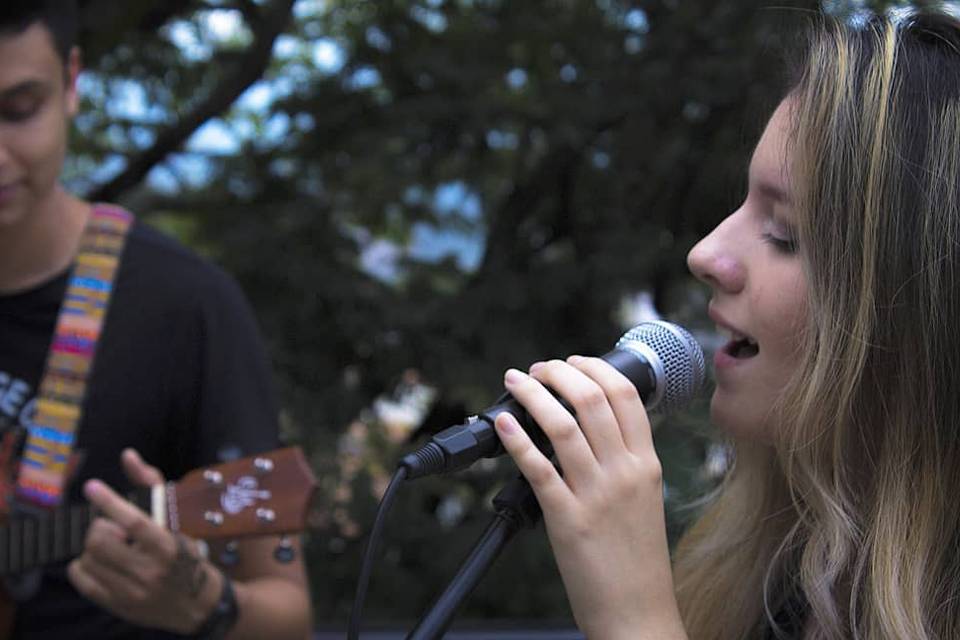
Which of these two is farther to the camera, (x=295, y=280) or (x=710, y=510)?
(x=295, y=280)

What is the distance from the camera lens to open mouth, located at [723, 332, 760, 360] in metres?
1.34

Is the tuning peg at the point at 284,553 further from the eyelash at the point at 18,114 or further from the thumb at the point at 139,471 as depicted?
the eyelash at the point at 18,114

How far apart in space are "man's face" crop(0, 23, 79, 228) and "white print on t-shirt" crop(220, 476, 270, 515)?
0.68 metres

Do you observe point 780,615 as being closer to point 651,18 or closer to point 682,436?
point 682,436

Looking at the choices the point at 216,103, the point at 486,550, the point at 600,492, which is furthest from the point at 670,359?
the point at 216,103

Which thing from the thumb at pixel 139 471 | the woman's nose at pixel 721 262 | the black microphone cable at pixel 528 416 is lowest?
the thumb at pixel 139 471

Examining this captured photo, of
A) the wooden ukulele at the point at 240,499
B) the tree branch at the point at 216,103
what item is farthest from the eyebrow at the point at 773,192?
the tree branch at the point at 216,103

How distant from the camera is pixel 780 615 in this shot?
4.79ft

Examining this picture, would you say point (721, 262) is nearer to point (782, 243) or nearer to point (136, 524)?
point (782, 243)

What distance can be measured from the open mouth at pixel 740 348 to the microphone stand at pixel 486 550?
320mm

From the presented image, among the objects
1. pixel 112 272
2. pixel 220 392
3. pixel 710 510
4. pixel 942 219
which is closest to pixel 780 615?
pixel 710 510

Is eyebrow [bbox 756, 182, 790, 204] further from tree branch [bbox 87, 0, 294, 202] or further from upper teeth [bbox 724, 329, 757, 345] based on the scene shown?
tree branch [bbox 87, 0, 294, 202]

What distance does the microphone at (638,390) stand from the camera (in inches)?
43.9

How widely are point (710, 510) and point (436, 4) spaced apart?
1934mm
